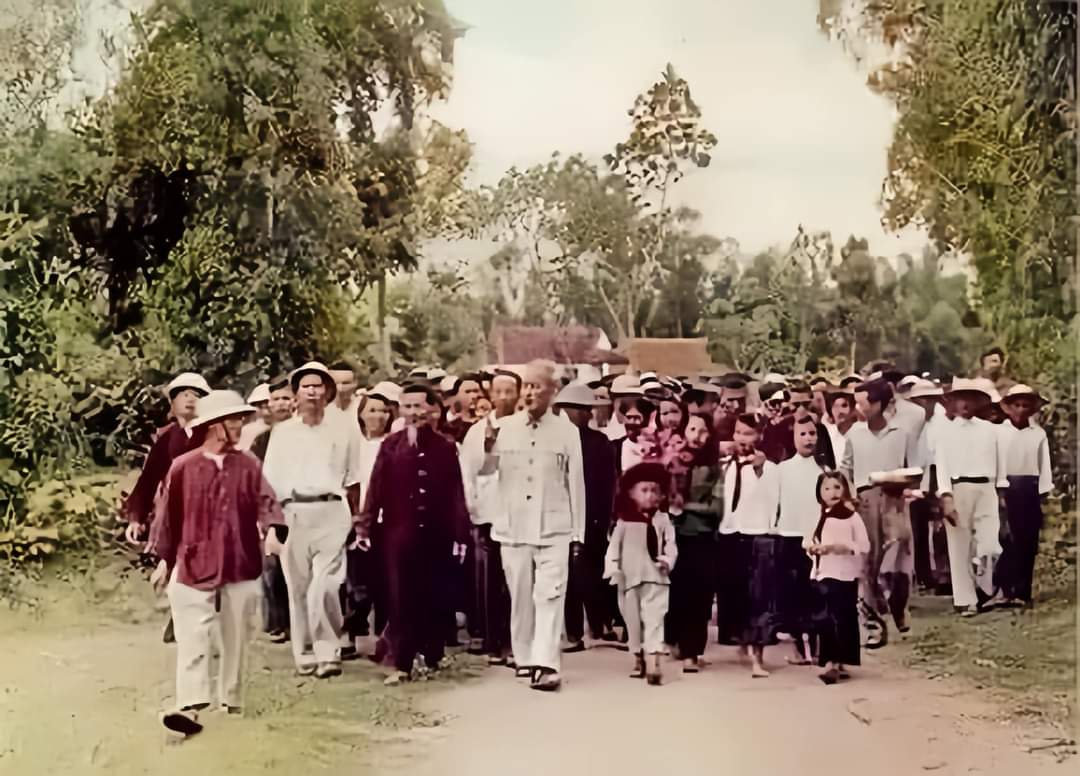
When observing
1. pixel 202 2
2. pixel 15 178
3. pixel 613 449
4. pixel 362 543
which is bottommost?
pixel 362 543

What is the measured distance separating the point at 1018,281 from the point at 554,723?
142cm

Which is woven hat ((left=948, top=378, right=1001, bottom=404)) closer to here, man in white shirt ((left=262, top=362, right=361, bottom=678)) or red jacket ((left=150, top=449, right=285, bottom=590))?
man in white shirt ((left=262, top=362, right=361, bottom=678))

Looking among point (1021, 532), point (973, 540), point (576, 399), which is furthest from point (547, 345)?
point (1021, 532)

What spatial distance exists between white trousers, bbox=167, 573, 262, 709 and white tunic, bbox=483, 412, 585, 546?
0.55 metres

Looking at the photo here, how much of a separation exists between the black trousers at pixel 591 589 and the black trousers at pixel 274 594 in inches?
23.5

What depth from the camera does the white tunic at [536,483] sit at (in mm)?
2287

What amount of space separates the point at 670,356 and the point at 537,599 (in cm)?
59

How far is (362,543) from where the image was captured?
2.26 m

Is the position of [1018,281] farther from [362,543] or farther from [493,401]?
[362,543]

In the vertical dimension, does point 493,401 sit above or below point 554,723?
above

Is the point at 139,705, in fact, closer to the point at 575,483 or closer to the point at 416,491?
the point at 416,491

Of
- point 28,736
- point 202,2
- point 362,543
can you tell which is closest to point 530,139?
point 202,2

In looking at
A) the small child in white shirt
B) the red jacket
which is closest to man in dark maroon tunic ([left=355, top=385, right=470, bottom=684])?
the red jacket

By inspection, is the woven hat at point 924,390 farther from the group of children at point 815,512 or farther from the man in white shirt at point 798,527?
the man in white shirt at point 798,527
